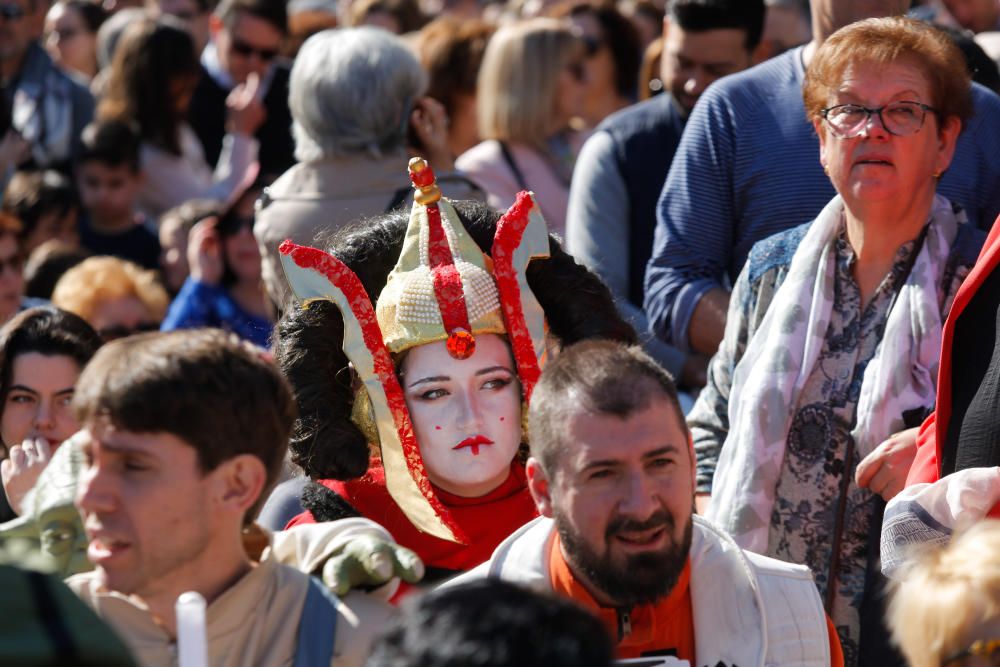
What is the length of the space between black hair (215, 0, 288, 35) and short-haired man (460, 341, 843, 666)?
15.9ft

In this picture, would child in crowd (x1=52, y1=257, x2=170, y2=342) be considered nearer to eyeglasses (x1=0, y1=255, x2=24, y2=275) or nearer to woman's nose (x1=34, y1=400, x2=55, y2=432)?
eyeglasses (x1=0, y1=255, x2=24, y2=275)

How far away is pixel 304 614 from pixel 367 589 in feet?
0.43

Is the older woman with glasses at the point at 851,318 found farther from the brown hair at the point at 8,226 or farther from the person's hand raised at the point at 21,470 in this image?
the brown hair at the point at 8,226

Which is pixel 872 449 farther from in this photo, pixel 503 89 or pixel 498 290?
pixel 503 89

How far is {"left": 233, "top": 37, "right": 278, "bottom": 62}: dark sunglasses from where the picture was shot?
7.57 metres

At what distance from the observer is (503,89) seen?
5.88m

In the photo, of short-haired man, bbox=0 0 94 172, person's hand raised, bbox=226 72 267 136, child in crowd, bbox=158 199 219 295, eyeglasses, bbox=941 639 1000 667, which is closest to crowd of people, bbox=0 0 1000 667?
eyeglasses, bbox=941 639 1000 667

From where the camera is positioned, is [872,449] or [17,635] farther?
[872,449]

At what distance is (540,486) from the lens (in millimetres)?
3049

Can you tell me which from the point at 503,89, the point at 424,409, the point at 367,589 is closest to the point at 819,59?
the point at 424,409

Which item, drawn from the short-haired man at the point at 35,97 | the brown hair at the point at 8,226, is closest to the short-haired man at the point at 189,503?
the brown hair at the point at 8,226

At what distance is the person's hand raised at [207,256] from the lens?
6129 millimetres

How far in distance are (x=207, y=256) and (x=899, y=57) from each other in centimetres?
308

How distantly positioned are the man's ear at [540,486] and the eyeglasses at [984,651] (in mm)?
905
